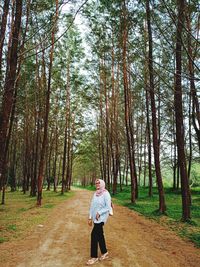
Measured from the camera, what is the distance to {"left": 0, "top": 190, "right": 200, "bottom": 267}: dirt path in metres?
5.41

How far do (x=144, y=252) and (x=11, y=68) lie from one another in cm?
647

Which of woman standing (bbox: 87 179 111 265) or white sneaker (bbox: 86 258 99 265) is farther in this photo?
woman standing (bbox: 87 179 111 265)

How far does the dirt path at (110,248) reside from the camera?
5.41 metres

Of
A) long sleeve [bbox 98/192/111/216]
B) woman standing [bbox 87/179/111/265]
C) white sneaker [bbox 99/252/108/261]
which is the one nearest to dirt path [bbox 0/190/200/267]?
white sneaker [bbox 99/252/108/261]

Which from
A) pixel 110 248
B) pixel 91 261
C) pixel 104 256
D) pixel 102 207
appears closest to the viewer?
pixel 91 261

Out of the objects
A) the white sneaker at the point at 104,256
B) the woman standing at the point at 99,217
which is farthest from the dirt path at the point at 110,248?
the woman standing at the point at 99,217

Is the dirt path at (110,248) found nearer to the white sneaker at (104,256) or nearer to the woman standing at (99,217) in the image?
the white sneaker at (104,256)

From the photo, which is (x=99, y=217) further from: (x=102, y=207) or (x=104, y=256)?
(x=104, y=256)

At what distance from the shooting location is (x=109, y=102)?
26.2 metres

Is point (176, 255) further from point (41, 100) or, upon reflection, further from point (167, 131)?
point (167, 131)

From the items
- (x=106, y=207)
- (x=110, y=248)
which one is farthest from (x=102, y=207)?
(x=110, y=248)

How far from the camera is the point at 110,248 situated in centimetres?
640

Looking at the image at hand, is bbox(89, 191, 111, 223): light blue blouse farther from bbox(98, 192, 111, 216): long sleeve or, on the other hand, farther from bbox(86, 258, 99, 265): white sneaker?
bbox(86, 258, 99, 265): white sneaker

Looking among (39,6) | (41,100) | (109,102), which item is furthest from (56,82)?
(39,6)
